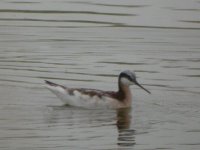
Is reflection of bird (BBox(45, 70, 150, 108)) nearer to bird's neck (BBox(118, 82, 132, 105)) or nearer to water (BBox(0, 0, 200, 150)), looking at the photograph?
bird's neck (BBox(118, 82, 132, 105))

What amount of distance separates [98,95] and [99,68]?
2.65 meters

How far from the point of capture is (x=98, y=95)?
19031 millimetres

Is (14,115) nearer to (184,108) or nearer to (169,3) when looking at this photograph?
(184,108)

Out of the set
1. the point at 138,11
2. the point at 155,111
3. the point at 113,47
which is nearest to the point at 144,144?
the point at 155,111

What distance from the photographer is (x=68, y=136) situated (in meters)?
16.5

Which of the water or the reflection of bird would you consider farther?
the reflection of bird

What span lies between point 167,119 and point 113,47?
5935 mm

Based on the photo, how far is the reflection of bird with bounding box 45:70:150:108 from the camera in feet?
62.1

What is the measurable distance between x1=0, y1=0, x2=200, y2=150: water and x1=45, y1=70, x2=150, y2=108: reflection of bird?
6.5 inches

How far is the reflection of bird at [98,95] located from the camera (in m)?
18.9

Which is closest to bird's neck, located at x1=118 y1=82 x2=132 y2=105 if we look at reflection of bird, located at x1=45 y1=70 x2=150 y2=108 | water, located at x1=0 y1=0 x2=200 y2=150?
reflection of bird, located at x1=45 y1=70 x2=150 y2=108

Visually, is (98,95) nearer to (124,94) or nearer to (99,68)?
(124,94)

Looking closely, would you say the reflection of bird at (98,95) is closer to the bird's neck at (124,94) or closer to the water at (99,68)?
the bird's neck at (124,94)

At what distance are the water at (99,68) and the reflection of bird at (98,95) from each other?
0.16 meters
